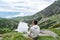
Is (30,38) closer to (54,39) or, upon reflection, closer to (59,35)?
(54,39)

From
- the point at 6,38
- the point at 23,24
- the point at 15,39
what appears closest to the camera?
the point at 15,39

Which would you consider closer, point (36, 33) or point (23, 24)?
point (36, 33)

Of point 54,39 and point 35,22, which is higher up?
point 35,22

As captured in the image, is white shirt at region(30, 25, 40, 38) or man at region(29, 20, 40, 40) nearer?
man at region(29, 20, 40, 40)

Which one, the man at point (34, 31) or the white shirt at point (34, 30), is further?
the white shirt at point (34, 30)

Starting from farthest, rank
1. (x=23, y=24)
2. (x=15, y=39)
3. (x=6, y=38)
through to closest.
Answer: (x=23, y=24) < (x=6, y=38) < (x=15, y=39)

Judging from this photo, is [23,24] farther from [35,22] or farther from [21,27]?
[35,22]

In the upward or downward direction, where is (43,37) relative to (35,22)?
downward

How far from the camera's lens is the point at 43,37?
18188mm

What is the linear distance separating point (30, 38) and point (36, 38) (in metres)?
0.90

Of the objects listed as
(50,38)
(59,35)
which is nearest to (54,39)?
(50,38)

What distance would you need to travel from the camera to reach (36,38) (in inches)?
717

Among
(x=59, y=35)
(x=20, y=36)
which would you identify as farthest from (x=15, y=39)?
(x=59, y=35)

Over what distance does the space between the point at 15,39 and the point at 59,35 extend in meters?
6.29
